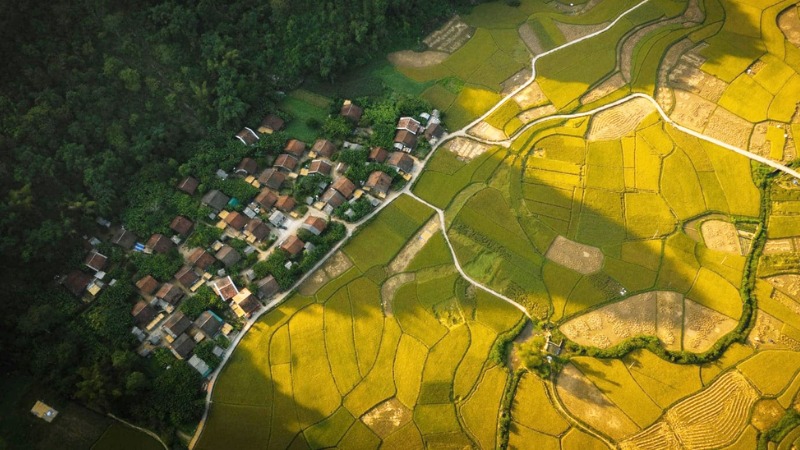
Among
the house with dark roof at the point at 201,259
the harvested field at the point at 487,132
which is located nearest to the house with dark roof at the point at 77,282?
the house with dark roof at the point at 201,259

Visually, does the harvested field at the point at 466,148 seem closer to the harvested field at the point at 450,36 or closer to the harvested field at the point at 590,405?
the harvested field at the point at 450,36

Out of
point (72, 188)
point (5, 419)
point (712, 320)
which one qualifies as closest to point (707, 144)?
point (712, 320)

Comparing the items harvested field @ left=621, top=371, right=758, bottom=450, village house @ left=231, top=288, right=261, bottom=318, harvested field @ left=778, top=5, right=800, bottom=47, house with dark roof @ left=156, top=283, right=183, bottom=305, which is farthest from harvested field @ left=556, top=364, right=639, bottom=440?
harvested field @ left=778, top=5, right=800, bottom=47

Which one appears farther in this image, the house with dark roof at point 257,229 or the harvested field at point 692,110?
the harvested field at point 692,110

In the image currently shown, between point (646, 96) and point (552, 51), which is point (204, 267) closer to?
point (552, 51)

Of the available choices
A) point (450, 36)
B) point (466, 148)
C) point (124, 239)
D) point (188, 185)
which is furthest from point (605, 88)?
point (124, 239)

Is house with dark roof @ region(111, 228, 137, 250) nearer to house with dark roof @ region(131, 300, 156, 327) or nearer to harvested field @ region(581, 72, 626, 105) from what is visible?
house with dark roof @ region(131, 300, 156, 327)

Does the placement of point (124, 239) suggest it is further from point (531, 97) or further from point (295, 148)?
point (531, 97)
